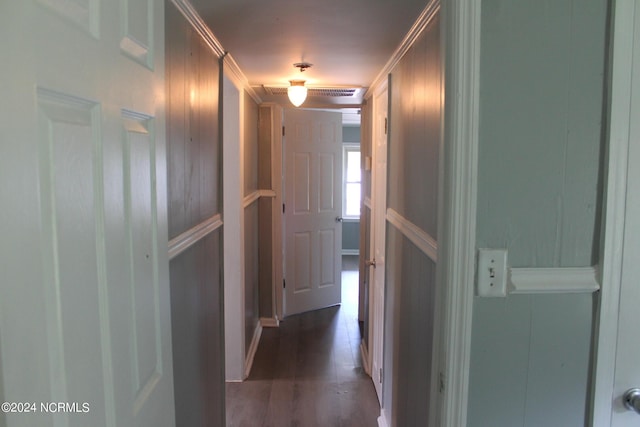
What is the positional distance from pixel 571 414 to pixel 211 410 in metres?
1.50

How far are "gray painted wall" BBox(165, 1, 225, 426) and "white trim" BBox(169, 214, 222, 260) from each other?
23mm

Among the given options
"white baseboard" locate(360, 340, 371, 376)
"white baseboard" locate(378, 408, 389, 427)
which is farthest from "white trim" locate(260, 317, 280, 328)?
"white baseboard" locate(378, 408, 389, 427)

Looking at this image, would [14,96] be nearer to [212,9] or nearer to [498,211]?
[498,211]

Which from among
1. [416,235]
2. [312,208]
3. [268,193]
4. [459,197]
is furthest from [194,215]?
[312,208]

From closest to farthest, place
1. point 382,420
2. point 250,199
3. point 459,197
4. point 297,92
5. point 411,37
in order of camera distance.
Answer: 1. point 459,197
2. point 411,37
3. point 382,420
4. point 297,92
5. point 250,199

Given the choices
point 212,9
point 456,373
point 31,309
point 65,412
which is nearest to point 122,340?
point 65,412

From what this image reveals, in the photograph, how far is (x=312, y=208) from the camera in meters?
4.63

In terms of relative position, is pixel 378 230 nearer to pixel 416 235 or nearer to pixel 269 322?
pixel 416 235

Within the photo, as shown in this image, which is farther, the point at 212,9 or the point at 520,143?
the point at 212,9

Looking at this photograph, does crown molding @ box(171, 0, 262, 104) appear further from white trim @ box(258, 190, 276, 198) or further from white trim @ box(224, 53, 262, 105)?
white trim @ box(258, 190, 276, 198)

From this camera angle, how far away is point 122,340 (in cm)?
87

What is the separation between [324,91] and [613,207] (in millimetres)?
2627

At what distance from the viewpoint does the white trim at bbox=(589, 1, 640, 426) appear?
1.05 m

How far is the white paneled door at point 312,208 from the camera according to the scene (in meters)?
4.45
